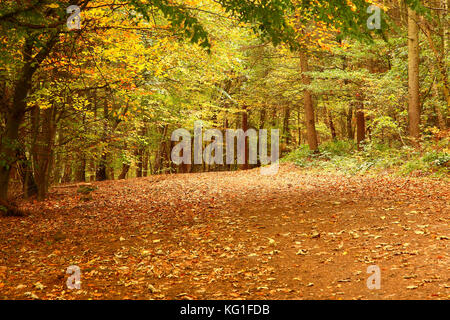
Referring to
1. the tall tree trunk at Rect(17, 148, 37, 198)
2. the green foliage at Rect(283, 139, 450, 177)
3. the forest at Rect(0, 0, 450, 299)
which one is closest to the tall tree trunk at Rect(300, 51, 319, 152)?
the forest at Rect(0, 0, 450, 299)

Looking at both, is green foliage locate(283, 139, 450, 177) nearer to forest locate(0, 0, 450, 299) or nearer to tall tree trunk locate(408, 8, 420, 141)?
forest locate(0, 0, 450, 299)

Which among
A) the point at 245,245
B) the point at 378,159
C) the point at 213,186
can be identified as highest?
the point at 378,159

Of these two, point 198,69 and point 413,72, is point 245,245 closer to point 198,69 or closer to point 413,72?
point 198,69

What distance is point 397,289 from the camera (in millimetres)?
4242

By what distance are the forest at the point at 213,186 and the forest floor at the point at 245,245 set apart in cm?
4

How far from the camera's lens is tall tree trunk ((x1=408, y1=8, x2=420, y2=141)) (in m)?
12.8

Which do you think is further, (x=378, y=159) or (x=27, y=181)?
(x=378, y=159)

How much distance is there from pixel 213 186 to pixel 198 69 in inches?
207

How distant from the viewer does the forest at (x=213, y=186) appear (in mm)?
5285

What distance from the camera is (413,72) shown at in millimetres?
13047

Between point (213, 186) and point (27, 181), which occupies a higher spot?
point (27, 181)

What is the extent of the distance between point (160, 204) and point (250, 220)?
3.94 metres

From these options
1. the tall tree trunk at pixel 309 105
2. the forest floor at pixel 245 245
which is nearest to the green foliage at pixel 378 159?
the tall tree trunk at pixel 309 105

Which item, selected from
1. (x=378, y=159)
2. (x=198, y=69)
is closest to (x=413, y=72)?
(x=378, y=159)
